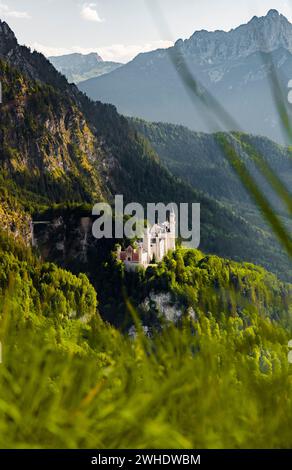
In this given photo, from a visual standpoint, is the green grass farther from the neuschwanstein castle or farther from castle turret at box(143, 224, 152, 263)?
the neuschwanstein castle

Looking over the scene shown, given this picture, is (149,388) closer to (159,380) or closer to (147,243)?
(159,380)

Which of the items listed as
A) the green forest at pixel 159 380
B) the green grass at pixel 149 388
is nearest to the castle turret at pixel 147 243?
the green forest at pixel 159 380

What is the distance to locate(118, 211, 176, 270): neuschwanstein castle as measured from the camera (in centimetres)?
11250

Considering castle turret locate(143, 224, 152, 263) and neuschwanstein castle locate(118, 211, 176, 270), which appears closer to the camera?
castle turret locate(143, 224, 152, 263)

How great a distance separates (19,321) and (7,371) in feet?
1.88

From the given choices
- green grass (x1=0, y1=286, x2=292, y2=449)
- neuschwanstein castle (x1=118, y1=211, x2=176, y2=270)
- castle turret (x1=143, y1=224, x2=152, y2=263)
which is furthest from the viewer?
neuschwanstein castle (x1=118, y1=211, x2=176, y2=270)

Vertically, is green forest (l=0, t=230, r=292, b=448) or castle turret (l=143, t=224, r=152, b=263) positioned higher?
castle turret (l=143, t=224, r=152, b=263)

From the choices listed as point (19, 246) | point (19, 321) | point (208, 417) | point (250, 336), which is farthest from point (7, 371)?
point (19, 246)

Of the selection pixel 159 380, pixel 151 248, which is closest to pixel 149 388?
pixel 159 380

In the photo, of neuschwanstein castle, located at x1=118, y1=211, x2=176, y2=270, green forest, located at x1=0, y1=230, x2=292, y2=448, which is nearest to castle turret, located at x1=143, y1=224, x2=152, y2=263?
neuschwanstein castle, located at x1=118, y1=211, x2=176, y2=270

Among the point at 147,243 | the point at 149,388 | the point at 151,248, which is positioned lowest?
the point at 149,388

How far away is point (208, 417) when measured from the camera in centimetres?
223

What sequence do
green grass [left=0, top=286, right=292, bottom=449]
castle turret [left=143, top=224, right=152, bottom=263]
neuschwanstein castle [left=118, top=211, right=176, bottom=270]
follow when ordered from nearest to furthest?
green grass [left=0, top=286, right=292, bottom=449] < castle turret [left=143, top=224, right=152, bottom=263] < neuschwanstein castle [left=118, top=211, right=176, bottom=270]

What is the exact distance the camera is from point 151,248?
117m
